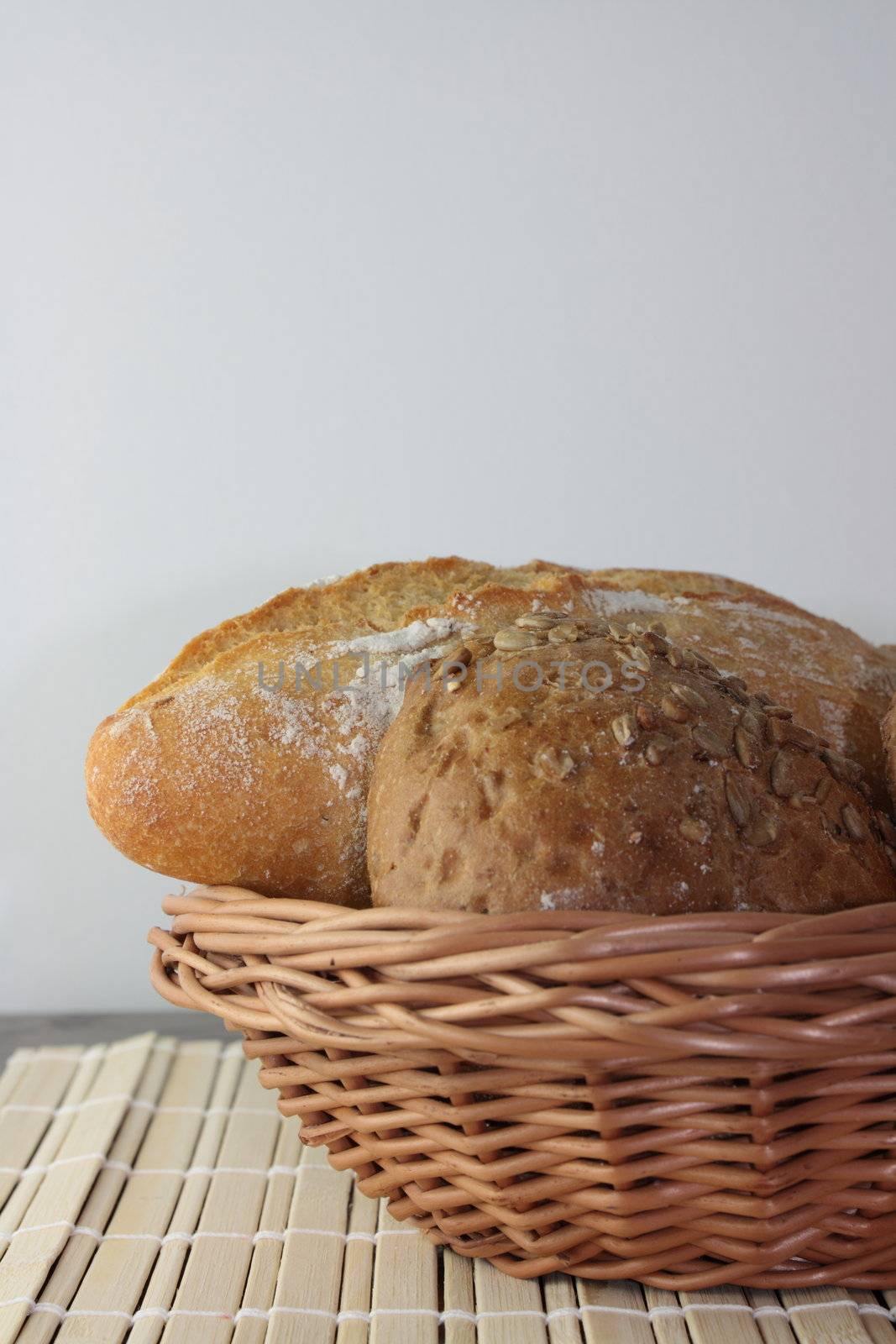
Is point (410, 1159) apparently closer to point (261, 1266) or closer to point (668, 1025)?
point (261, 1266)

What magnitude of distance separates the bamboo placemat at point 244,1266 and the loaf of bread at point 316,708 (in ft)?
1.20

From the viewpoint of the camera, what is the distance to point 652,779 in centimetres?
105

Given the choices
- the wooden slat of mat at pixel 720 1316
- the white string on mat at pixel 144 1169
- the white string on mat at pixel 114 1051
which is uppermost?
the wooden slat of mat at pixel 720 1316

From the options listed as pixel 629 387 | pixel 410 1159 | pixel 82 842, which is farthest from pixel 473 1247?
pixel 629 387

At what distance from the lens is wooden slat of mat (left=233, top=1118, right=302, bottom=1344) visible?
3.69 feet

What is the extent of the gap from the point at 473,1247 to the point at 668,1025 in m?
0.39

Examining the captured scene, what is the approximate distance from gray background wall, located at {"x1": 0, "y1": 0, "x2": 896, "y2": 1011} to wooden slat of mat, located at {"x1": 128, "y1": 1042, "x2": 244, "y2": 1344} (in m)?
0.47

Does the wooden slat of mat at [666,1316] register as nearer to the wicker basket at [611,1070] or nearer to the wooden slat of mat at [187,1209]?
the wicker basket at [611,1070]

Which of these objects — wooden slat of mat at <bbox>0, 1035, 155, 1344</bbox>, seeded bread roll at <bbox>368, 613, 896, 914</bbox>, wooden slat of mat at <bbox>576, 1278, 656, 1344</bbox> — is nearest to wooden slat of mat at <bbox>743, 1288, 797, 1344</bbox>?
wooden slat of mat at <bbox>576, 1278, 656, 1344</bbox>

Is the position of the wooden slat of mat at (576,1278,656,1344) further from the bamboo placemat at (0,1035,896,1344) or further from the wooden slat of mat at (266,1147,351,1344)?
the wooden slat of mat at (266,1147,351,1344)

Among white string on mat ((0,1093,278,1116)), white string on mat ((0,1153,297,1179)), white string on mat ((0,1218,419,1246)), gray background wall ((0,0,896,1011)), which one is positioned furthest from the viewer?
gray background wall ((0,0,896,1011))

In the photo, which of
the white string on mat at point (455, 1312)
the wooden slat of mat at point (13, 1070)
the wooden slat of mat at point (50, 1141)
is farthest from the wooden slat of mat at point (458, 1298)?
the wooden slat of mat at point (13, 1070)

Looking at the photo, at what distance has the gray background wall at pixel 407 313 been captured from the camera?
1832 millimetres

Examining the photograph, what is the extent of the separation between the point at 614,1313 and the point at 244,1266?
0.38 metres
